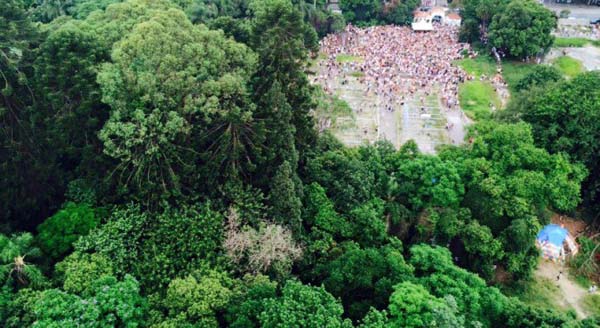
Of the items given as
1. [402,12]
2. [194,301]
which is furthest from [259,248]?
[402,12]

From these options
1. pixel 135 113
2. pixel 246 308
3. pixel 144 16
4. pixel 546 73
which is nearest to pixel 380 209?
pixel 246 308

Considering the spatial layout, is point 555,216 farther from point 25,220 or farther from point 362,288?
point 25,220

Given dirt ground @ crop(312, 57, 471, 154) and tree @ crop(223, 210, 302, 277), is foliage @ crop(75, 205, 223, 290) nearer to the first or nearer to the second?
tree @ crop(223, 210, 302, 277)

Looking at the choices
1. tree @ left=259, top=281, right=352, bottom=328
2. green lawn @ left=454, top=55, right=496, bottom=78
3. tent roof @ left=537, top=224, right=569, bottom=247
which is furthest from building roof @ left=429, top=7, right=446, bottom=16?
tree @ left=259, top=281, right=352, bottom=328

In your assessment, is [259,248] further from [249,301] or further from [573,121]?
[573,121]

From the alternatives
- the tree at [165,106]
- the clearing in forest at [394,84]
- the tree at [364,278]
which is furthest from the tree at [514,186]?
the tree at [165,106]
